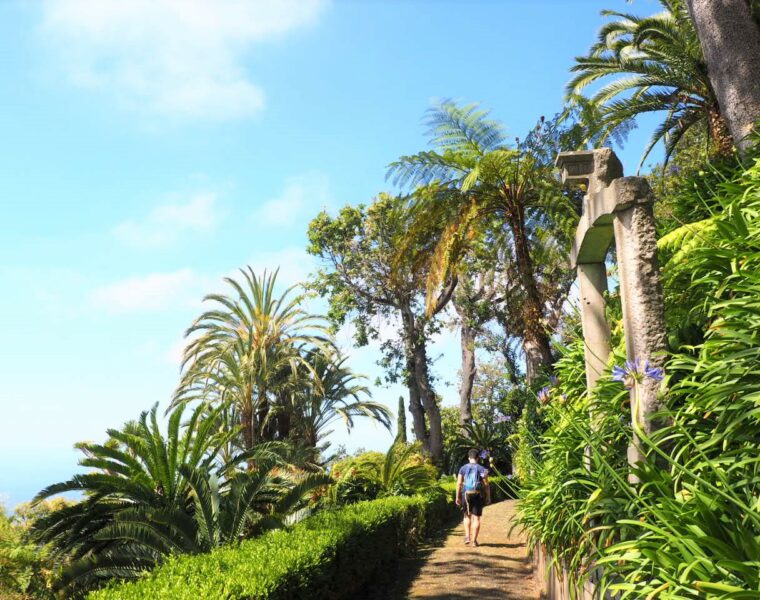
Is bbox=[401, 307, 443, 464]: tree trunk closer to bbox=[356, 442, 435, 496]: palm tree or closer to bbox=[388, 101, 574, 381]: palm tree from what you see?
bbox=[356, 442, 435, 496]: palm tree

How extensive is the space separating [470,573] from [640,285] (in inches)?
277

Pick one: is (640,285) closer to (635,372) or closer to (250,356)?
(635,372)

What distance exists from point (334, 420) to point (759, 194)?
24226 millimetres

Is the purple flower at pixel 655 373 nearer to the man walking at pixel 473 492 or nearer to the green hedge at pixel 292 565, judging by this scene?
the green hedge at pixel 292 565

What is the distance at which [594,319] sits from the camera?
520 cm

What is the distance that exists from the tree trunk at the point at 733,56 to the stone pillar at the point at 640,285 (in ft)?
19.4

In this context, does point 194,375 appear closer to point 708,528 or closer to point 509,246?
point 509,246

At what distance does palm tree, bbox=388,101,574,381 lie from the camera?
11.6 metres

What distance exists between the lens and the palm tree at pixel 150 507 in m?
8.91

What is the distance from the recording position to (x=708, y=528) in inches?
107

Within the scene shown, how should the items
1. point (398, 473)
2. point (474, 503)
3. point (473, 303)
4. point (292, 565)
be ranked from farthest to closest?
point (473, 303), point (398, 473), point (474, 503), point (292, 565)

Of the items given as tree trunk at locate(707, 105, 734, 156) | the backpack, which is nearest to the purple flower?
tree trunk at locate(707, 105, 734, 156)

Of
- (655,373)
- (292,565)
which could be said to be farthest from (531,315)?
(655,373)

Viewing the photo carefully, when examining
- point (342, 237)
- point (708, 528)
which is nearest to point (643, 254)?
point (708, 528)
